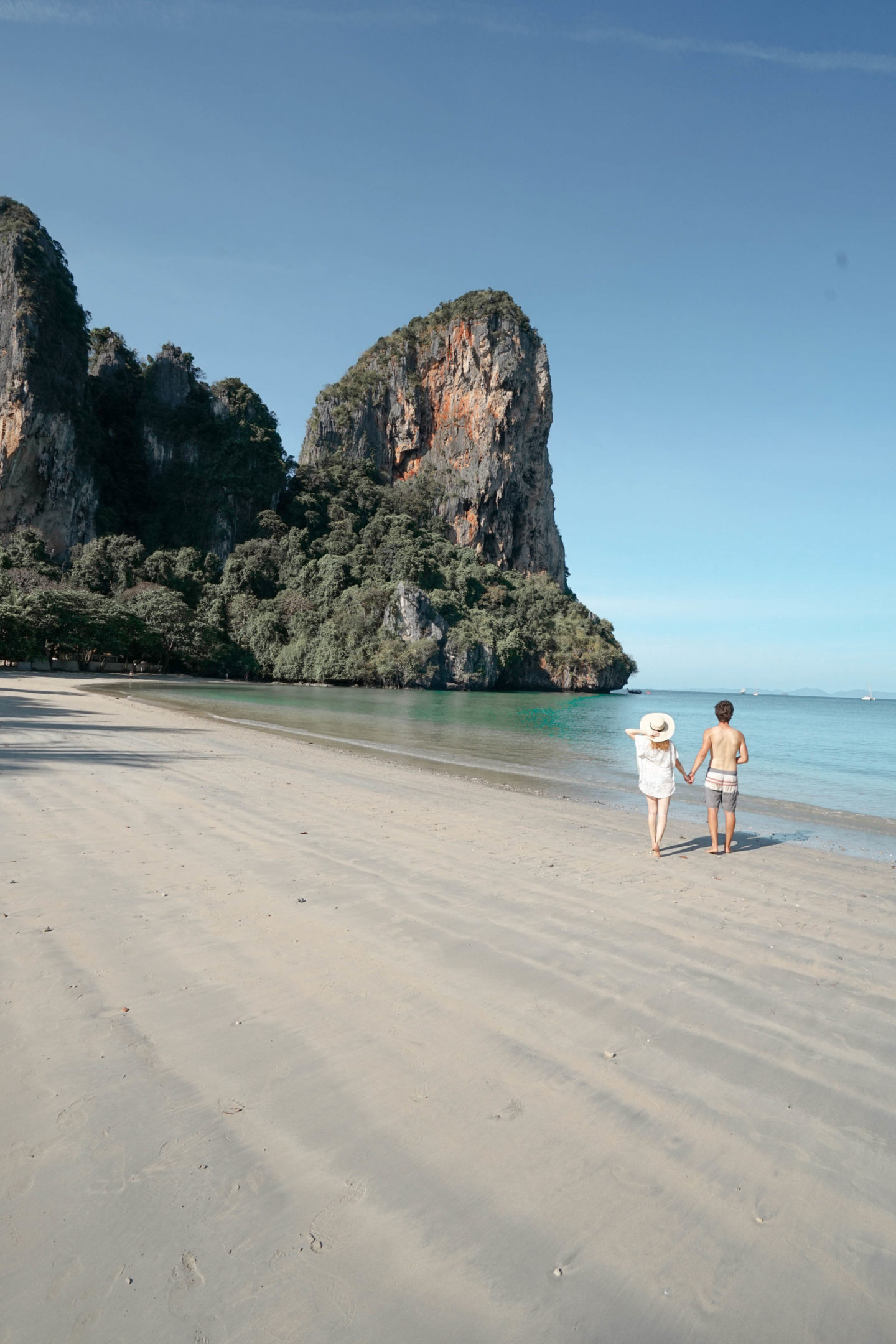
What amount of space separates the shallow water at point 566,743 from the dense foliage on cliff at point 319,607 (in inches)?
711

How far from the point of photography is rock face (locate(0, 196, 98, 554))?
7581 cm

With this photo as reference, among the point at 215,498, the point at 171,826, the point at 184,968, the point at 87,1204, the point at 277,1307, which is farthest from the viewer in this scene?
the point at 215,498

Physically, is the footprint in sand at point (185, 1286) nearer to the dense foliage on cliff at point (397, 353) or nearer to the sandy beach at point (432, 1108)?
the sandy beach at point (432, 1108)

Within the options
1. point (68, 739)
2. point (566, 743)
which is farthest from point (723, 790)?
point (566, 743)

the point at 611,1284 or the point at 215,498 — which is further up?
the point at 215,498

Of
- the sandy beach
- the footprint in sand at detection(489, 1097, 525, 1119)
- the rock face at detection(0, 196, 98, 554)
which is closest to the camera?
the sandy beach

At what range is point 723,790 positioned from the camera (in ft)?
25.2

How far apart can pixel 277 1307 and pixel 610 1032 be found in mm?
1973

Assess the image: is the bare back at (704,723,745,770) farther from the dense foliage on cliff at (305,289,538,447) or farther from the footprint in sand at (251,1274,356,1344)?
the dense foliage on cliff at (305,289,538,447)

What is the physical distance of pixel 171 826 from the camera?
7.00 meters

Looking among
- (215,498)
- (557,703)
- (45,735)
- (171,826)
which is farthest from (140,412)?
(171,826)

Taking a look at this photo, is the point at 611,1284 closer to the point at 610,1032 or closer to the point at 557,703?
the point at 610,1032

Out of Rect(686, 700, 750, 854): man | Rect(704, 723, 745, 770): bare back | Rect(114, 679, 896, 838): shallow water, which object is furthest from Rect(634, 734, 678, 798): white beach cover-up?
Rect(114, 679, 896, 838): shallow water

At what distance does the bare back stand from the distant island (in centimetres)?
5673
